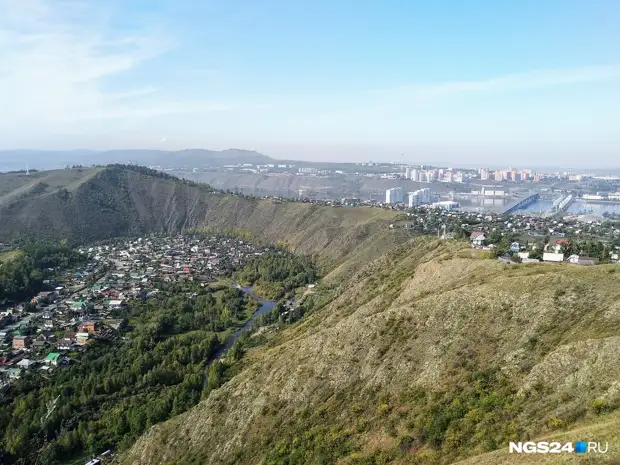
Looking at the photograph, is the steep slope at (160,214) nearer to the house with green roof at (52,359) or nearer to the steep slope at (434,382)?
the house with green roof at (52,359)

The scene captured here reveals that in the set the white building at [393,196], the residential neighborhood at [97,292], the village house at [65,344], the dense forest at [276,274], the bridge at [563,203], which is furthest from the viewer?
the white building at [393,196]

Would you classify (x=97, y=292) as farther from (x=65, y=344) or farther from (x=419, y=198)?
(x=419, y=198)

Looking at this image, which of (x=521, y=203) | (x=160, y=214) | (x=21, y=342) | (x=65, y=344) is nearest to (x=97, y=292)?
(x=21, y=342)

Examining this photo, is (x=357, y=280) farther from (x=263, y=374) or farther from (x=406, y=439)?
(x=406, y=439)

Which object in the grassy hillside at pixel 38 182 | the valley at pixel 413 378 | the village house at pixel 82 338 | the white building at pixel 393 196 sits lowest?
the village house at pixel 82 338

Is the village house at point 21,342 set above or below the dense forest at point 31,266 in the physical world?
below

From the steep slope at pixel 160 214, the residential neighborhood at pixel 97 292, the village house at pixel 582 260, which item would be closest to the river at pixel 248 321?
the residential neighborhood at pixel 97 292

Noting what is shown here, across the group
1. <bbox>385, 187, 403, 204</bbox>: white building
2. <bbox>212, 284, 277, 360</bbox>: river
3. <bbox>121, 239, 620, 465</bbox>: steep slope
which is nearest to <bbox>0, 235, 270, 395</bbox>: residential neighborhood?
<bbox>212, 284, 277, 360</bbox>: river

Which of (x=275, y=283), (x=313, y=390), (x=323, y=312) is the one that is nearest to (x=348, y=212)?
(x=275, y=283)

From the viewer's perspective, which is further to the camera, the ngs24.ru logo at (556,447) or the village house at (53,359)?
the village house at (53,359)
